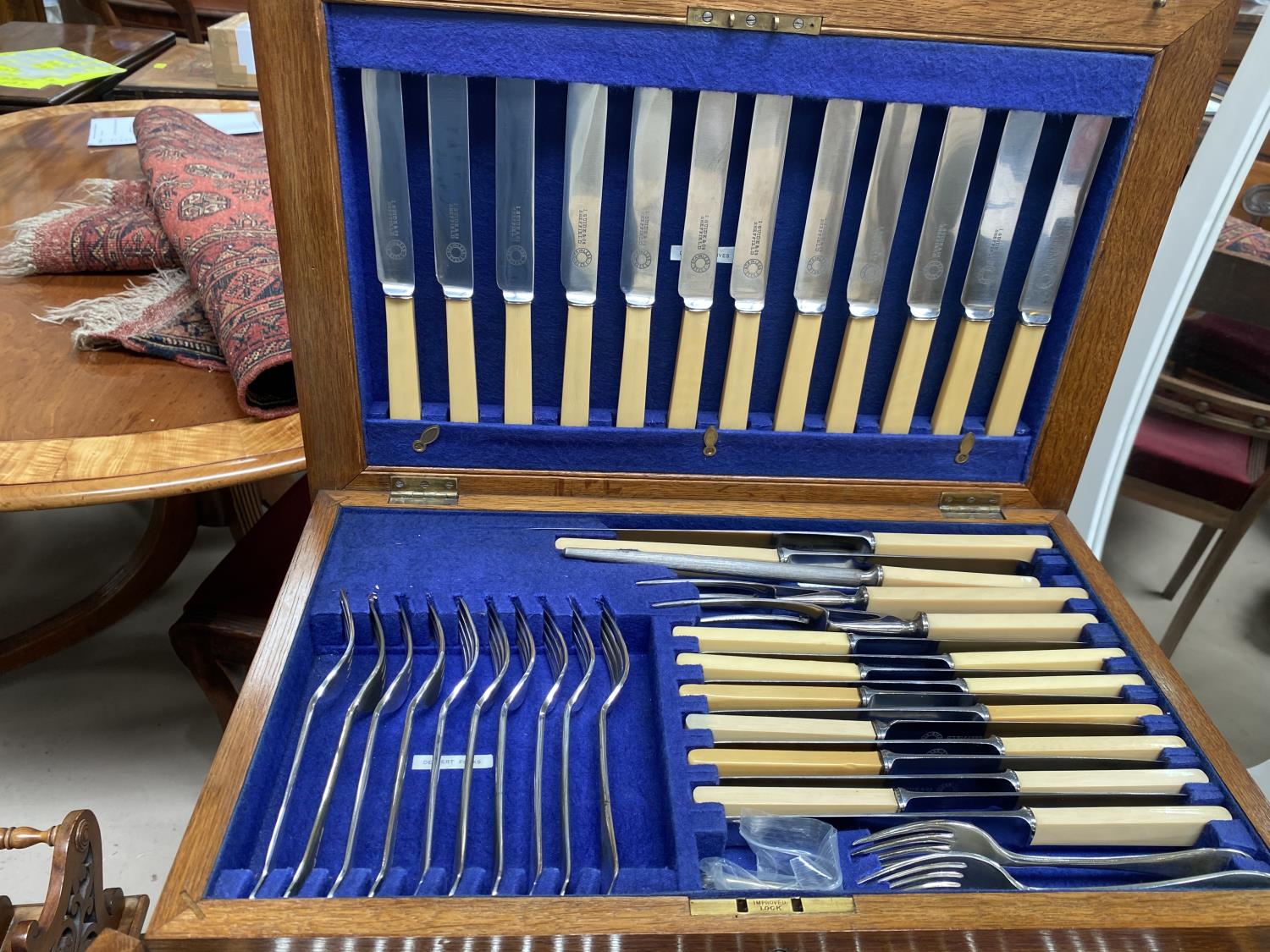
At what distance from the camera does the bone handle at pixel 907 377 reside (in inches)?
34.5

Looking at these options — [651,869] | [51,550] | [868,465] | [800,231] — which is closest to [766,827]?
[651,869]

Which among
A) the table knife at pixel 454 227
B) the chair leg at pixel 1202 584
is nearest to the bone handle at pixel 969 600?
the table knife at pixel 454 227

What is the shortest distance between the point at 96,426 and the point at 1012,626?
3.29 feet

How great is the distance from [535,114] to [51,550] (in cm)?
163

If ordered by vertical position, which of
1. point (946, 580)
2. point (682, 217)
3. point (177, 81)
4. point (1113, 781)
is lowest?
point (1113, 781)

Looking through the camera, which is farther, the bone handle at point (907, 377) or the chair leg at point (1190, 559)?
the chair leg at point (1190, 559)

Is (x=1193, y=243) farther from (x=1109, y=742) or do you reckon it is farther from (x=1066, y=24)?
(x=1109, y=742)

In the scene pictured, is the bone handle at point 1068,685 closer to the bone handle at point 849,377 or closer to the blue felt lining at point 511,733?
the blue felt lining at point 511,733

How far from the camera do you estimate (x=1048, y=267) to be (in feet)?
2.76

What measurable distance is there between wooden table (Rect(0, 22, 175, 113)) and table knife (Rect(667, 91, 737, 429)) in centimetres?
201

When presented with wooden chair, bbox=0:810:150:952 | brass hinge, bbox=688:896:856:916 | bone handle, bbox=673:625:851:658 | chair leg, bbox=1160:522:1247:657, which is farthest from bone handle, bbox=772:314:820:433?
chair leg, bbox=1160:522:1247:657

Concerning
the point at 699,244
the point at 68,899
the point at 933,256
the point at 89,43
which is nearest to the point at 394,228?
the point at 699,244

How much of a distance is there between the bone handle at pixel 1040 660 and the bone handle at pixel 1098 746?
71mm

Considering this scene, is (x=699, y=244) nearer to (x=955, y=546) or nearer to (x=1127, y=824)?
(x=955, y=546)
